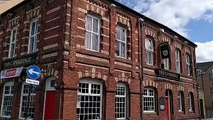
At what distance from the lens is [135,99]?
57.5ft

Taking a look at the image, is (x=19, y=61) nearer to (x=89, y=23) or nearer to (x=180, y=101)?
(x=89, y=23)

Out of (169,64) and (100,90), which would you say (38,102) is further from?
(169,64)

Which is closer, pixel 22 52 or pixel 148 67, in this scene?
pixel 22 52

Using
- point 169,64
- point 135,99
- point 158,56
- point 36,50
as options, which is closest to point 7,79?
point 36,50

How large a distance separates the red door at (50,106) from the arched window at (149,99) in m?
7.89

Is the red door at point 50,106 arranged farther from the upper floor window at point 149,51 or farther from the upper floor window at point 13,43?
the upper floor window at point 149,51

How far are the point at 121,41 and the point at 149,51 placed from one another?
3905 millimetres

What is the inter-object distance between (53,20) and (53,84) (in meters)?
3.77

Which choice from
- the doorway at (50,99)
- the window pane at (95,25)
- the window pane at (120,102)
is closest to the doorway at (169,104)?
the window pane at (120,102)

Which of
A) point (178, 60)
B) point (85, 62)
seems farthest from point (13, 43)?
point (178, 60)

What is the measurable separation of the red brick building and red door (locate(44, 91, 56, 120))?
0.05 m

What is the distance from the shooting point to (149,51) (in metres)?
20.7

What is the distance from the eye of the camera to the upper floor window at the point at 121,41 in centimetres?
1745

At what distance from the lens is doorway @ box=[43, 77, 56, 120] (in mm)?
13328
